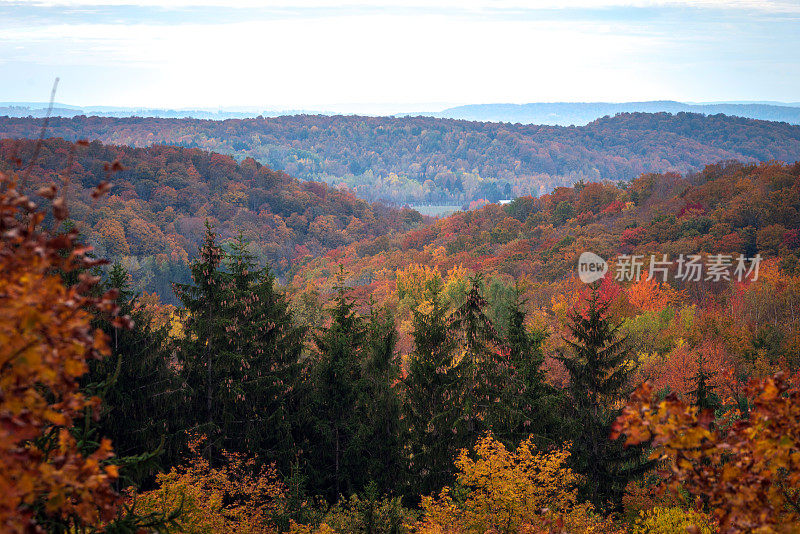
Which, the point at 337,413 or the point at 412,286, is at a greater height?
the point at 337,413

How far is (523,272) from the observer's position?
214 ft

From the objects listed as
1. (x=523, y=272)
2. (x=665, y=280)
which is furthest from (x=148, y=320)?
(x=523, y=272)

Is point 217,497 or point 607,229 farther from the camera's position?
point 607,229

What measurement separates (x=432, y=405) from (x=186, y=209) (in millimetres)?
107969

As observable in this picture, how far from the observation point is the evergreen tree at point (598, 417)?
17.4 metres

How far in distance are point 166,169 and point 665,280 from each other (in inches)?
4186

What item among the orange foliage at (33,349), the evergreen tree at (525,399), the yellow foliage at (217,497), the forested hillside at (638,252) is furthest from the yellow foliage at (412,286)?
the orange foliage at (33,349)

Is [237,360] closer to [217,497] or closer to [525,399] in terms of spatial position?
[217,497]

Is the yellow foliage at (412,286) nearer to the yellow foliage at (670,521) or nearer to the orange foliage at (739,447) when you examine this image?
the yellow foliage at (670,521)

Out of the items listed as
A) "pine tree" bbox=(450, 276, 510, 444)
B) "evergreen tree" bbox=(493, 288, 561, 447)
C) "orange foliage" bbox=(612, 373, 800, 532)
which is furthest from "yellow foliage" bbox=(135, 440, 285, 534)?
"orange foliage" bbox=(612, 373, 800, 532)

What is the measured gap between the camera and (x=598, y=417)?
17625 mm

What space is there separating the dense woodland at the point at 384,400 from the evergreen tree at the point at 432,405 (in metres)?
0.07

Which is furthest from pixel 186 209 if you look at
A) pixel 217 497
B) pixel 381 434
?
pixel 217 497

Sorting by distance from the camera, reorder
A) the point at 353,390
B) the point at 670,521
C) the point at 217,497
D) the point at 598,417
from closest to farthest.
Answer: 1. the point at 217,497
2. the point at 670,521
3. the point at 598,417
4. the point at 353,390
